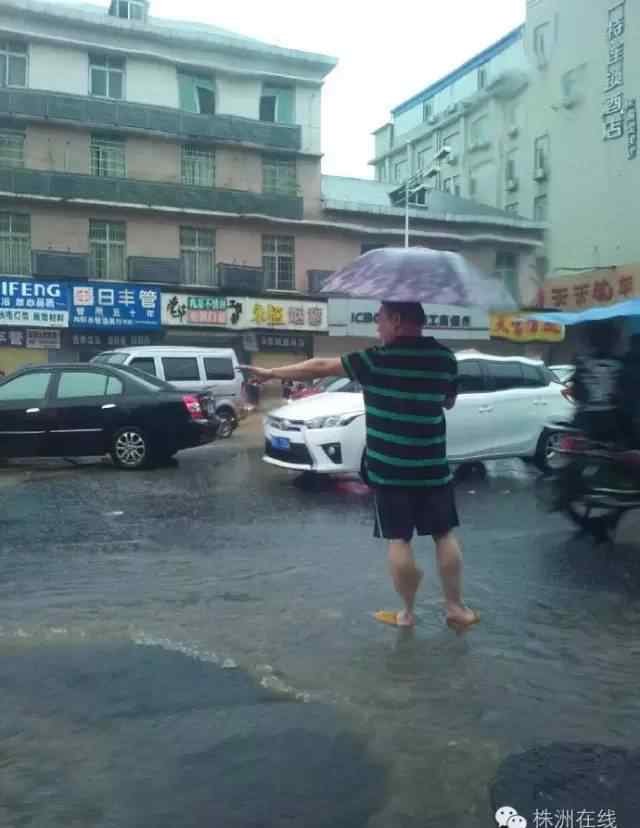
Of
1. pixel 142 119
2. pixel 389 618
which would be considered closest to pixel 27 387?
pixel 389 618

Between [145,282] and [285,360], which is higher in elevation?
[145,282]

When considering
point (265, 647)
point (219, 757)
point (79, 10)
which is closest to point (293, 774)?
point (219, 757)

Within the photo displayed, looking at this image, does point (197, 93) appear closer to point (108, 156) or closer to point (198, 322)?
point (108, 156)

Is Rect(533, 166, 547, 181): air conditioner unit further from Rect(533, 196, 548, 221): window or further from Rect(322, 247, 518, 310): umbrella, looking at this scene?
Rect(322, 247, 518, 310): umbrella

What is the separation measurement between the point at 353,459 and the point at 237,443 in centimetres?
712

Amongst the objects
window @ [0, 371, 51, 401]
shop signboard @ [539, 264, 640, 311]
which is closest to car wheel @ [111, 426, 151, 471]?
window @ [0, 371, 51, 401]

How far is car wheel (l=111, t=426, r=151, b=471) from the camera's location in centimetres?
1093

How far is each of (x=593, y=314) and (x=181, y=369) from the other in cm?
1114

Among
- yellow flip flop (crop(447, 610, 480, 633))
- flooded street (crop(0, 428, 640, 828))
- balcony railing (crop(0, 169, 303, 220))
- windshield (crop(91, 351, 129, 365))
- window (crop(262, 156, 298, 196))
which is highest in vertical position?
window (crop(262, 156, 298, 196))

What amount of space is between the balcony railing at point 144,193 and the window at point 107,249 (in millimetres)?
924

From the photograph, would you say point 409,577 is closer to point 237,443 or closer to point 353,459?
point 353,459

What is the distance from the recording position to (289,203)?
28016mm

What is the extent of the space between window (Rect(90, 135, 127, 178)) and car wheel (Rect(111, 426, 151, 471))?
17407 mm

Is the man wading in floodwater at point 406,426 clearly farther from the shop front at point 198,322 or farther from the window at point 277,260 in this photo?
the window at point 277,260
